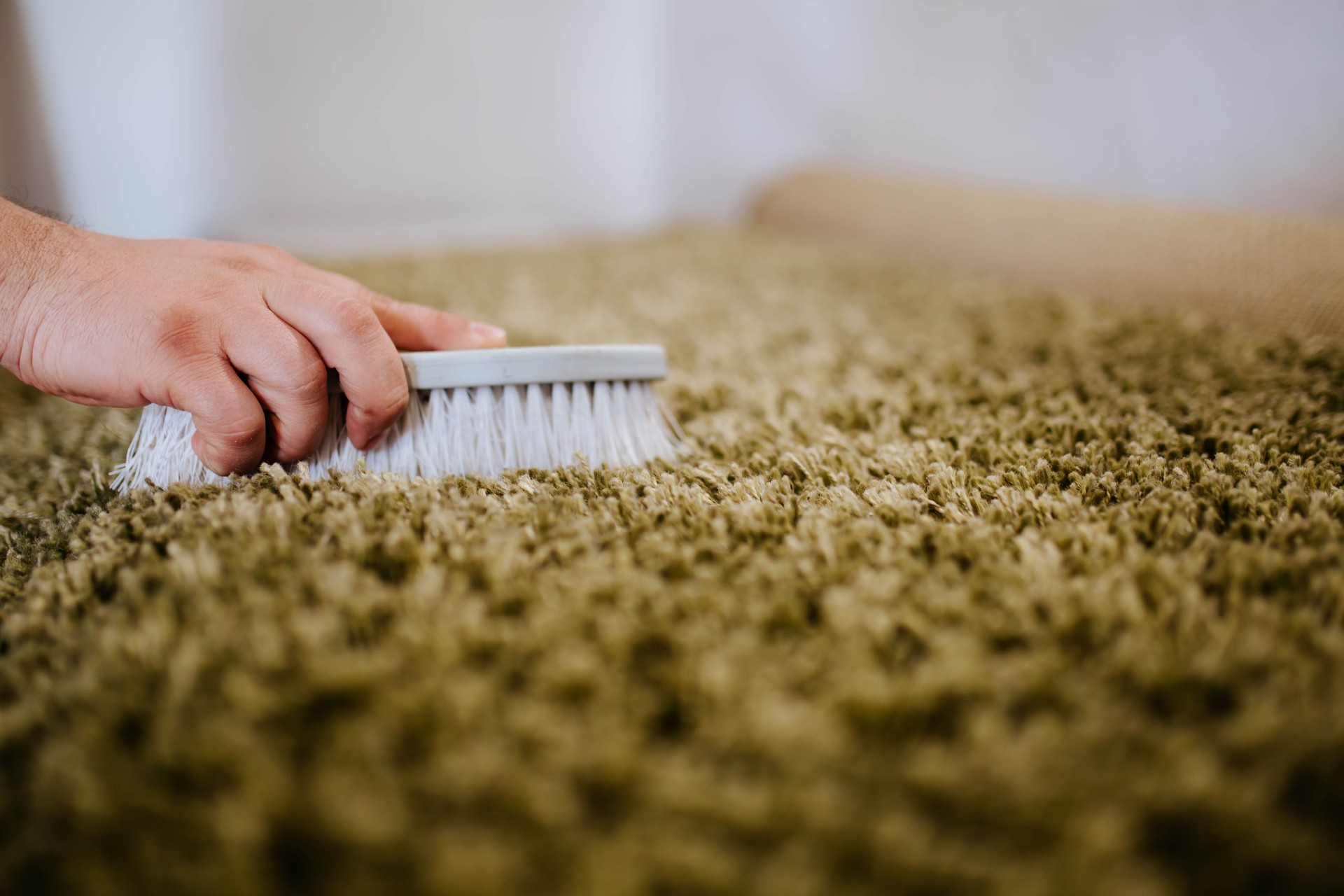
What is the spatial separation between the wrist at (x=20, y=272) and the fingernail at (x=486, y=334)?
0.25 m

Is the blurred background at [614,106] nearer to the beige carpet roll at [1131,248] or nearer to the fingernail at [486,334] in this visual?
the beige carpet roll at [1131,248]

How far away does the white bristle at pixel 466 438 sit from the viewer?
45 centimetres

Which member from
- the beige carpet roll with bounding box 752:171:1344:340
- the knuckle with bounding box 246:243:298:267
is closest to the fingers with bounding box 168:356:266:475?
the knuckle with bounding box 246:243:298:267

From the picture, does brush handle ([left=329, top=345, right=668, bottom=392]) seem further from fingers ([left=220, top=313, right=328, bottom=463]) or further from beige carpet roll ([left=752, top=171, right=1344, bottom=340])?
beige carpet roll ([left=752, top=171, right=1344, bottom=340])

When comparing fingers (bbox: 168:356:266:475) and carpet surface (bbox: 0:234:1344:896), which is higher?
fingers (bbox: 168:356:266:475)

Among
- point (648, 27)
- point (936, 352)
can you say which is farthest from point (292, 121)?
point (936, 352)

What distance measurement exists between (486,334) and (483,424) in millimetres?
99

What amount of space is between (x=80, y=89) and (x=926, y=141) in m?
2.02

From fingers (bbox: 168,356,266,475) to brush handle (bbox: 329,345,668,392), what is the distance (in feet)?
0.17

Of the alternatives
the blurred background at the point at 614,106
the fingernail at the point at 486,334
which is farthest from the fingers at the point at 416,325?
the blurred background at the point at 614,106

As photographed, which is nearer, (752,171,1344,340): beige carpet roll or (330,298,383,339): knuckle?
(330,298,383,339): knuckle

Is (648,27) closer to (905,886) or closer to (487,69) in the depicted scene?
(487,69)

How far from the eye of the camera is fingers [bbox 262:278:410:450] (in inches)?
16.7

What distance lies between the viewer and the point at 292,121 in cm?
213
